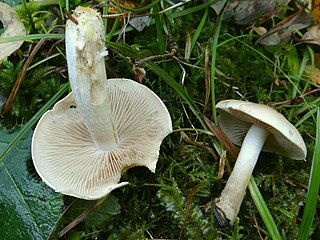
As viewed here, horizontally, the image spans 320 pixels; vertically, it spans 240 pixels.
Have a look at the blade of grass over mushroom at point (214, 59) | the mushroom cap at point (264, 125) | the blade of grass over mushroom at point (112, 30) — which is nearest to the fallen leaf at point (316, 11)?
the blade of grass over mushroom at point (214, 59)

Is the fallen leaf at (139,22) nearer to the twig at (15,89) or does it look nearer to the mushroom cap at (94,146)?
the mushroom cap at (94,146)

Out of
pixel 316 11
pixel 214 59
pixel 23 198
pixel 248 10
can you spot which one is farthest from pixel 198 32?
pixel 23 198

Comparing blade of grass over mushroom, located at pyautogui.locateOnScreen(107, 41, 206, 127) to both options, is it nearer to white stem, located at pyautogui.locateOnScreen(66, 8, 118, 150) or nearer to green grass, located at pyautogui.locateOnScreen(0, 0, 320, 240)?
green grass, located at pyautogui.locateOnScreen(0, 0, 320, 240)

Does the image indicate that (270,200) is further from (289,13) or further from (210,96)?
(289,13)

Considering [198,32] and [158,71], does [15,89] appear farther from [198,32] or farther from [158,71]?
[198,32]

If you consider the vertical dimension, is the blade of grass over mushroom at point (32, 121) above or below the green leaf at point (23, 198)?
above

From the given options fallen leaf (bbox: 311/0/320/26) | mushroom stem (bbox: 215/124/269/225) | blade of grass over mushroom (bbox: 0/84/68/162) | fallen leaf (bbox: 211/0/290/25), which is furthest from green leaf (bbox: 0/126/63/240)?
fallen leaf (bbox: 311/0/320/26)

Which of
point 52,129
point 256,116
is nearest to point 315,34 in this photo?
point 256,116
